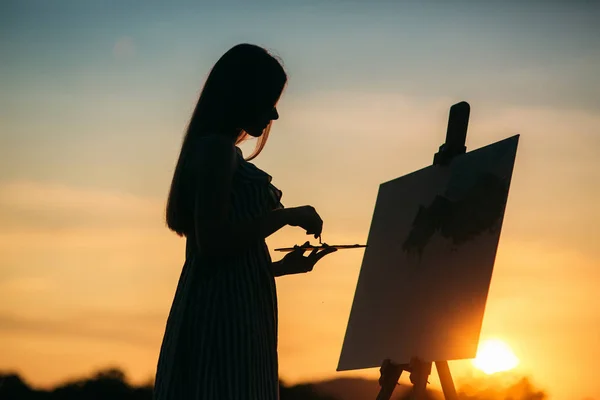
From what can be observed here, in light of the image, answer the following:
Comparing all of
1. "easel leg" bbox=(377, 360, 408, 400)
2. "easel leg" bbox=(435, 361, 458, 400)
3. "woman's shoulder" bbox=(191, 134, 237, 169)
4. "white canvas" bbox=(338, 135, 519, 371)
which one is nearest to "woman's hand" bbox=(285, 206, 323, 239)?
"woman's shoulder" bbox=(191, 134, 237, 169)

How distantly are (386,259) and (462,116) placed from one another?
0.69 metres

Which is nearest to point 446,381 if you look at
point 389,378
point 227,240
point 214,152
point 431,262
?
point 389,378

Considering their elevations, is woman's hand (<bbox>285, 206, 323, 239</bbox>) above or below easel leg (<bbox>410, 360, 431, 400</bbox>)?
above

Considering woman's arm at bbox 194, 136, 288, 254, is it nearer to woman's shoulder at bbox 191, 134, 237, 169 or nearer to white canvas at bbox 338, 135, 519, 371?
woman's shoulder at bbox 191, 134, 237, 169

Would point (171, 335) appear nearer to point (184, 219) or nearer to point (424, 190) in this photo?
point (184, 219)

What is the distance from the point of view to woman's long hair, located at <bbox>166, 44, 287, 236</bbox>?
2598 millimetres

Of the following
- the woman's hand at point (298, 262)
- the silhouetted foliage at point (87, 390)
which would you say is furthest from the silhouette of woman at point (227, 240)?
the silhouetted foliage at point (87, 390)

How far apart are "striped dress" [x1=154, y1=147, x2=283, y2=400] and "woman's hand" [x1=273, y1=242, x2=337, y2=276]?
252 mm

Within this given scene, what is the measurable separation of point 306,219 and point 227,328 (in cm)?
36

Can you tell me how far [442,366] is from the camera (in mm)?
3314

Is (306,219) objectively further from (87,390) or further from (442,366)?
(87,390)

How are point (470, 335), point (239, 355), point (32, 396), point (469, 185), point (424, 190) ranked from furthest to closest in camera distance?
point (32, 396), point (424, 190), point (469, 185), point (470, 335), point (239, 355)

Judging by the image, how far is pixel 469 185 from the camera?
3447 mm

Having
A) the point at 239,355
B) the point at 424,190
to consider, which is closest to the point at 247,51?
the point at 239,355
